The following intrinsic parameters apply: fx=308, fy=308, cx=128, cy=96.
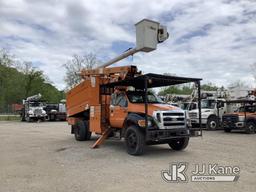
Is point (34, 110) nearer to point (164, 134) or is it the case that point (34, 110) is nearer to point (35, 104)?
point (35, 104)

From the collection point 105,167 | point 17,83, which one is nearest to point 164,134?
point 105,167

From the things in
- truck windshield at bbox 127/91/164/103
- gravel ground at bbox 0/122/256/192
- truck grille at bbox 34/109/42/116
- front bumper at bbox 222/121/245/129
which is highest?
truck windshield at bbox 127/91/164/103

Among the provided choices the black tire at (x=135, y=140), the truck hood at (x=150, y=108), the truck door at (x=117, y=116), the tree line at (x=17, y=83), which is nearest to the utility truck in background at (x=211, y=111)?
the truck door at (x=117, y=116)

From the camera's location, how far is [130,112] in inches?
425

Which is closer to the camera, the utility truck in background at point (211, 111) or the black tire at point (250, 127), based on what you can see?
the black tire at point (250, 127)

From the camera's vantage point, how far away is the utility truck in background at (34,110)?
116 ft

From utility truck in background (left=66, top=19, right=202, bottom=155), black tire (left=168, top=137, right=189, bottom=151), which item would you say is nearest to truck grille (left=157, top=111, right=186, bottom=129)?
utility truck in background (left=66, top=19, right=202, bottom=155)

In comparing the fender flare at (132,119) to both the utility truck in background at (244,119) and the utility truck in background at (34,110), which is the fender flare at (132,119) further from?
the utility truck in background at (34,110)

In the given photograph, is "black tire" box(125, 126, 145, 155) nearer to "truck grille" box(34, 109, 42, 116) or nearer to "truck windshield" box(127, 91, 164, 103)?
"truck windshield" box(127, 91, 164, 103)

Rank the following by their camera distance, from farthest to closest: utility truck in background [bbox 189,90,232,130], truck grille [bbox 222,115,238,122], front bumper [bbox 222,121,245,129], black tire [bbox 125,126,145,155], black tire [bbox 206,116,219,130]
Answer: black tire [bbox 206,116,219,130] → utility truck in background [bbox 189,90,232,130] → truck grille [bbox 222,115,238,122] → front bumper [bbox 222,121,245,129] → black tire [bbox 125,126,145,155]

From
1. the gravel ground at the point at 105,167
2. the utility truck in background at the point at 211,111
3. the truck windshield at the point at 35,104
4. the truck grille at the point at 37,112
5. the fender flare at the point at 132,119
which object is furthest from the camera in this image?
the truck windshield at the point at 35,104

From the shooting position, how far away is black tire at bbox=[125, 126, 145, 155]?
9820mm

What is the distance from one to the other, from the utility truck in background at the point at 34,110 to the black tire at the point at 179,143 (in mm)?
26804

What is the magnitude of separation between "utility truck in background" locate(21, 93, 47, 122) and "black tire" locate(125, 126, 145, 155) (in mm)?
27092
